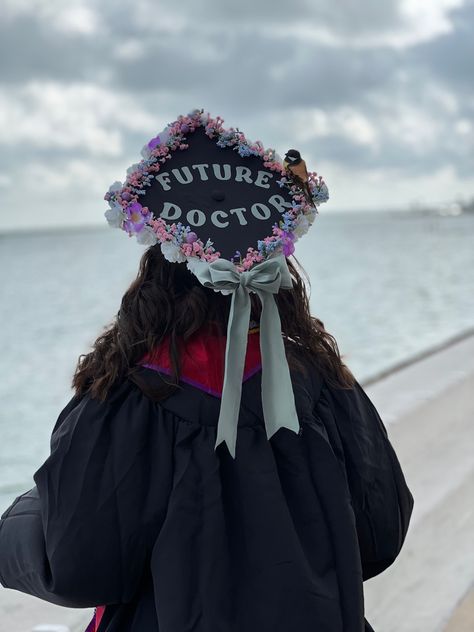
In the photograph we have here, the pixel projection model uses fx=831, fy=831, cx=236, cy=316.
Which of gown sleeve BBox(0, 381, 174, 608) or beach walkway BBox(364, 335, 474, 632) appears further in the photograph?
beach walkway BBox(364, 335, 474, 632)

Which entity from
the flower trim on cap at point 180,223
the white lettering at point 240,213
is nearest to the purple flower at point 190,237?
the flower trim on cap at point 180,223

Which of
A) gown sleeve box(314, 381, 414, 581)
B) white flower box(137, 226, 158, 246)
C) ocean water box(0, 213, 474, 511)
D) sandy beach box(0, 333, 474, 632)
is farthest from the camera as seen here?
ocean water box(0, 213, 474, 511)

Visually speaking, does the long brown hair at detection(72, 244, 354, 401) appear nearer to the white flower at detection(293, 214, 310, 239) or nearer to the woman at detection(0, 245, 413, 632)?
the woman at detection(0, 245, 413, 632)

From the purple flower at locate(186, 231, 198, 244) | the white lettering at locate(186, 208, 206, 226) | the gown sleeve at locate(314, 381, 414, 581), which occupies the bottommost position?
the gown sleeve at locate(314, 381, 414, 581)

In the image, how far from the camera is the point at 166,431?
4.53ft

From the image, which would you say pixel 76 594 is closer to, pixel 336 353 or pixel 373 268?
pixel 336 353

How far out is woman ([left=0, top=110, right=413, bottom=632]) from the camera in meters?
1.34

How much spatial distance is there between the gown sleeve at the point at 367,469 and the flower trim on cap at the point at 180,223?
0.31 metres

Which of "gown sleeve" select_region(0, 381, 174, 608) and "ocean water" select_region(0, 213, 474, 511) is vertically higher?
"gown sleeve" select_region(0, 381, 174, 608)

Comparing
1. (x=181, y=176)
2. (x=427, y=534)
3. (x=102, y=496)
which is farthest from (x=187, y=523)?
(x=427, y=534)

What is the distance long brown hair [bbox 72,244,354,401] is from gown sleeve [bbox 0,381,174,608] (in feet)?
0.14

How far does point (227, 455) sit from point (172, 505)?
129mm

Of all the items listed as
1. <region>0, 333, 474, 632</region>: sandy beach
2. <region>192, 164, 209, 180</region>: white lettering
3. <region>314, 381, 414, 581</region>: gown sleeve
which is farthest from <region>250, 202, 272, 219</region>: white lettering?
<region>0, 333, 474, 632</region>: sandy beach

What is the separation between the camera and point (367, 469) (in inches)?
61.4
